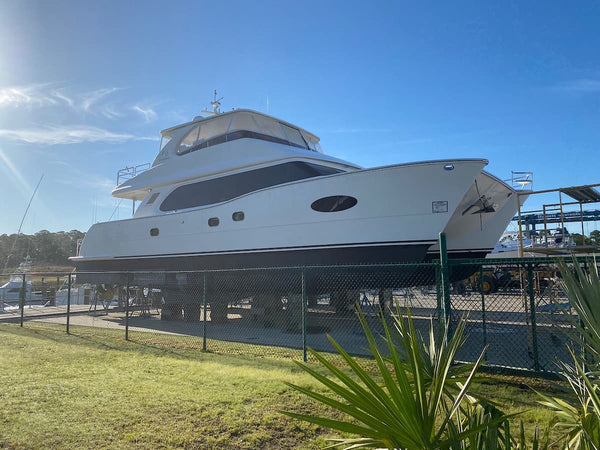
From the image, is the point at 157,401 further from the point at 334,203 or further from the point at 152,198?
the point at 152,198

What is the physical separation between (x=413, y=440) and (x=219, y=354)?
6.25 metres

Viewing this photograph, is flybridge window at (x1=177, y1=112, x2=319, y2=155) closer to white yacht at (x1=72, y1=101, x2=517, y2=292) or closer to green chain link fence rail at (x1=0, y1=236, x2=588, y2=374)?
white yacht at (x1=72, y1=101, x2=517, y2=292)

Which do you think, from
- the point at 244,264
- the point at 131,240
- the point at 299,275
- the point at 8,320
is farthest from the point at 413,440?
the point at 8,320

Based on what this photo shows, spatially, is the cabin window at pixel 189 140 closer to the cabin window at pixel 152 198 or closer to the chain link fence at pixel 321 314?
the cabin window at pixel 152 198

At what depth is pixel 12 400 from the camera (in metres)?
4.47

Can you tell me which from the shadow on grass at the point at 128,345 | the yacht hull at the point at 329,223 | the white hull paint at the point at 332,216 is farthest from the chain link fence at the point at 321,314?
the white hull paint at the point at 332,216

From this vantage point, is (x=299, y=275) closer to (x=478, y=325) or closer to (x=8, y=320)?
(x=478, y=325)

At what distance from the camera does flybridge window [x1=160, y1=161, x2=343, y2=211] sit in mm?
10812

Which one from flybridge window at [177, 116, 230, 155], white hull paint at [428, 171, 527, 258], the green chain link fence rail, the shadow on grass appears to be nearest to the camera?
the green chain link fence rail

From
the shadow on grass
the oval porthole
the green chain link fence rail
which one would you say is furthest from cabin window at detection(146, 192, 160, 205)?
the oval porthole

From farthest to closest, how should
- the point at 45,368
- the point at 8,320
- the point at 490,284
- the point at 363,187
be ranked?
the point at 490,284, the point at 8,320, the point at 363,187, the point at 45,368

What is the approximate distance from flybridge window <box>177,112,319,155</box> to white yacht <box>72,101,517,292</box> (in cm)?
3

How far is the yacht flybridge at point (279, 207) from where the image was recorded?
27.8 ft

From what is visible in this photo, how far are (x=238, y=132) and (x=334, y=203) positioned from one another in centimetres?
483
